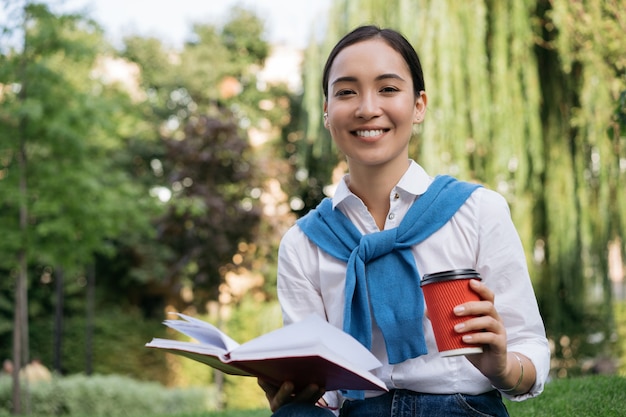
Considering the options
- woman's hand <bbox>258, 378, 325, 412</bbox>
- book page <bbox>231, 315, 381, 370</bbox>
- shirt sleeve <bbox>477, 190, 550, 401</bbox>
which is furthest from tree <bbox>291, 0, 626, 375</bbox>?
book page <bbox>231, 315, 381, 370</bbox>

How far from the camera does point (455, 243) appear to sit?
1.92 metres

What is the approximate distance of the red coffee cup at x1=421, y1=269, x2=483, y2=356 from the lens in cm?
148

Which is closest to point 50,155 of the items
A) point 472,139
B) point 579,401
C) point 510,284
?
point 472,139

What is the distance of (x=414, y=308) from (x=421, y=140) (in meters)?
6.57

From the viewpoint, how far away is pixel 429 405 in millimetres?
1851

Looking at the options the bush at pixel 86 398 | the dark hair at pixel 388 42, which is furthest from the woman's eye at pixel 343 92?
the bush at pixel 86 398

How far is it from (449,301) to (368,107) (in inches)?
24.4

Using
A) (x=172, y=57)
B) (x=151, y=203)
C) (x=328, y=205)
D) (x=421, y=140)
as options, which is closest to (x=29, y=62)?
(x=151, y=203)

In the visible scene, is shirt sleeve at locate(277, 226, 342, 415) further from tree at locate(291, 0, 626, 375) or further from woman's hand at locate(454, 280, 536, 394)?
tree at locate(291, 0, 626, 375)

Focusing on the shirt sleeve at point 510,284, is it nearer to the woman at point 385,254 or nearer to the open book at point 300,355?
the woman at point 385,254

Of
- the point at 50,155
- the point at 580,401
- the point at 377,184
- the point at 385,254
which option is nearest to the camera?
the point at 385,254

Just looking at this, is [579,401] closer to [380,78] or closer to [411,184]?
[411,184]

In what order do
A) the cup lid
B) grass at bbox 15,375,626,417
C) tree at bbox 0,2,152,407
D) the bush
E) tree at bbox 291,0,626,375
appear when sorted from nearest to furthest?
the cup lid < grass at bbox 15,375,626,417 < tree at bbox 291,0,626,375 < tree at bbox 0,2,152,407 < the bush

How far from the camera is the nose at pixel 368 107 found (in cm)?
193
